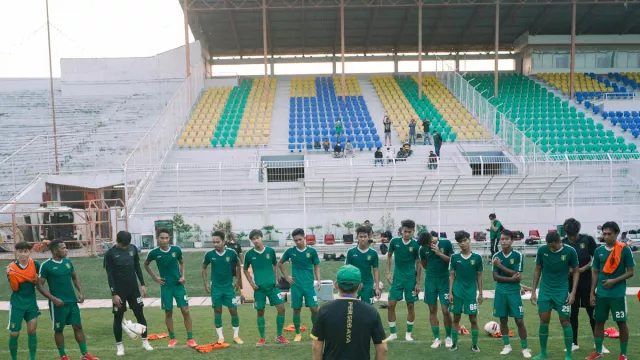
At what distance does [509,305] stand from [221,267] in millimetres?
4689

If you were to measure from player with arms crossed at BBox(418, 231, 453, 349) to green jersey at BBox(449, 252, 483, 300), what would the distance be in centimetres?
30

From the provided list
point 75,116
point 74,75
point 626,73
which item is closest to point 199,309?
point 75,116

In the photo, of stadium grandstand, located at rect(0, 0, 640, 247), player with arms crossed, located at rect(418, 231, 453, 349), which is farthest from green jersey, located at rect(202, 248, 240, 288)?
stadium grandstand, located at rect(0, 0, 640, 247)

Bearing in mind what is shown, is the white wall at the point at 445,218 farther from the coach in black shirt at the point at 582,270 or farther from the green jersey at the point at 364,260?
the coach in black shirt at the point at 582,270

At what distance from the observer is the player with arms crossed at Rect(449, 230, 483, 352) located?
8.62 m

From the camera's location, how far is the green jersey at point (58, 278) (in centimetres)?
834

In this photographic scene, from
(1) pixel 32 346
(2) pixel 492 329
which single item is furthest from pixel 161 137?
(2) pixel 492 329

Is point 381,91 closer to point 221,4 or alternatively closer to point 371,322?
point 221,4

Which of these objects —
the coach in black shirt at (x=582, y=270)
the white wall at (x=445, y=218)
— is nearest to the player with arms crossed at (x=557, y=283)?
the coach in black shirt at (x=582, y=270)

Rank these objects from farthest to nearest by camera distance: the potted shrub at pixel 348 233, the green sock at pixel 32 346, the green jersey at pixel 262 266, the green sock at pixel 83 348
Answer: the potted shrub at pixel 348 233
the green jersey at pixel 262 266
the green sock at pixel 83 348
the green sock at pixel 32 346

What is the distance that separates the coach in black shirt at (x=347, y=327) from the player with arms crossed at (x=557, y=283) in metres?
4.21

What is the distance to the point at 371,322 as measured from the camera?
16.0ft

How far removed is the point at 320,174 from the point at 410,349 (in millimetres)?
15591

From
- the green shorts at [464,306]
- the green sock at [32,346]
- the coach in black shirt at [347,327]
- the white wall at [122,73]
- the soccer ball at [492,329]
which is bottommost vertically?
the soccer ball at [492,329]
